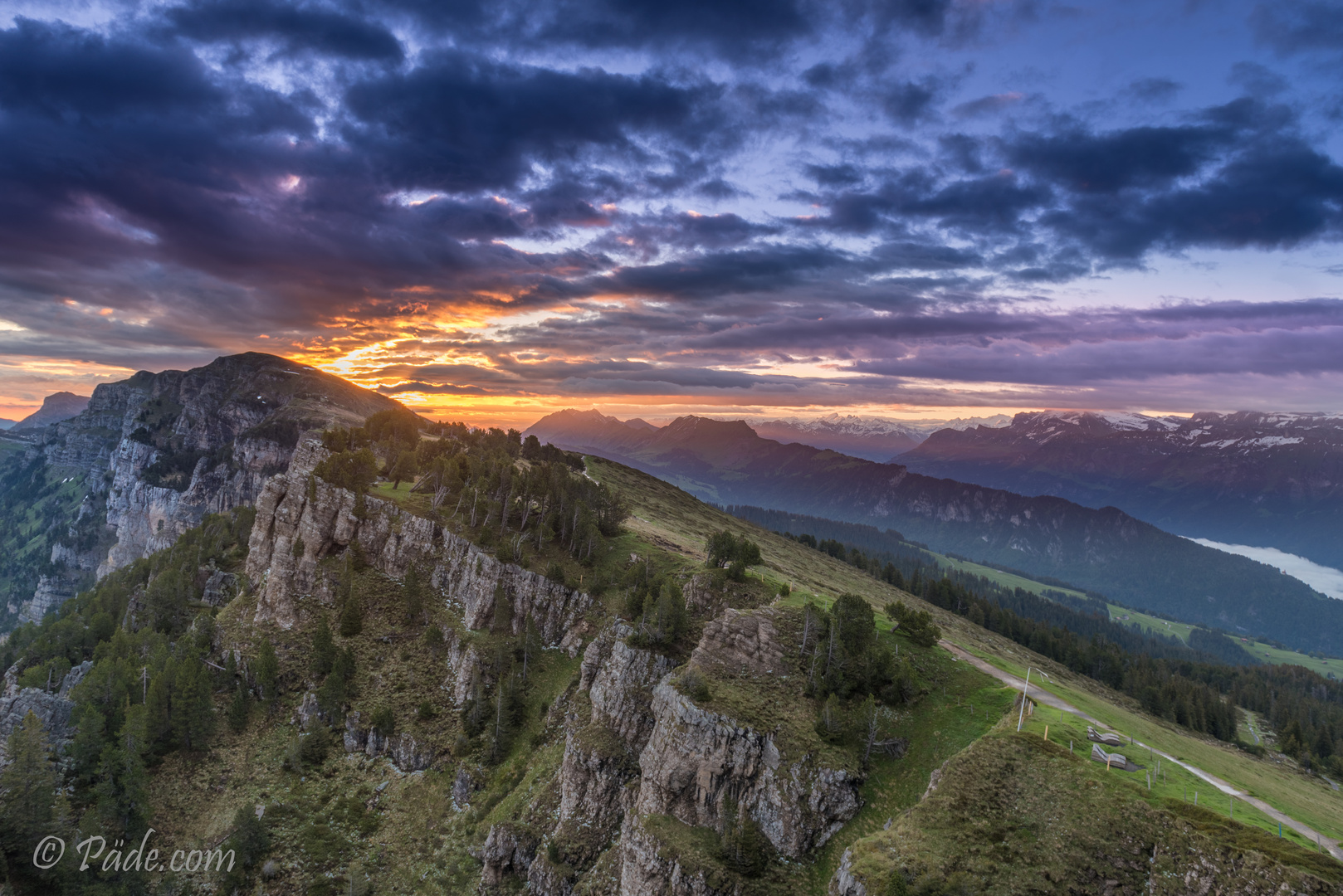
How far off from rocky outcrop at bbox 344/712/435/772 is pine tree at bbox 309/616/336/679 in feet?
29.6

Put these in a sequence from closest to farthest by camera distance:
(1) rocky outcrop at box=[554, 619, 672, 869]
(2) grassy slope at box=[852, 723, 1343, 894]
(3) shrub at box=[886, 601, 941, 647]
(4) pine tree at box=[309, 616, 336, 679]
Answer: (2) grassy slope at box=[852, 723, 1343, 894] < (1) rocky outcrop at box=[554, 619, 672, 869] < (3) shrub at box=[886, 601, 941, 647] < (4) pine tree at box=[309, 616, 336, 679]

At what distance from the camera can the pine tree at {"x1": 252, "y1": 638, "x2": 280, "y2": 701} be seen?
83000 millimetres

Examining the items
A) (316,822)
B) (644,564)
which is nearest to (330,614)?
(316,822)

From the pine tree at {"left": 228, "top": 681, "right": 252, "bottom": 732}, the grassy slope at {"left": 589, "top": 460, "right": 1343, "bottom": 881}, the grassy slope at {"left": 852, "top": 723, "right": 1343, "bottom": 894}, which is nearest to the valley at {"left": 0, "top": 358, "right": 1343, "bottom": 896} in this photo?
the grassy slope at {"left": 852, "top": 723, "right": 1343, "bottom": 894}

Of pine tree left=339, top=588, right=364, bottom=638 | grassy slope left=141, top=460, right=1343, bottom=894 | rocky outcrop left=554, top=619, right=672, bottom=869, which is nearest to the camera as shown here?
grassy slope left=141, top=460, right=1343, bottom=894

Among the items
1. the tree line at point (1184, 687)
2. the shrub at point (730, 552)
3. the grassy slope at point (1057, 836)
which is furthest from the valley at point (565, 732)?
the tree line at point (1184, 687)

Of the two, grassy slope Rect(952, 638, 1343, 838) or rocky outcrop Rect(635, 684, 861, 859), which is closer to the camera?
grassy slope Rect(952, 638, 1343, 838)

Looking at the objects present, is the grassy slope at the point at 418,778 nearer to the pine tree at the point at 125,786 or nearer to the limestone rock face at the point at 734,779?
the limestone rock face at the point at 734,779

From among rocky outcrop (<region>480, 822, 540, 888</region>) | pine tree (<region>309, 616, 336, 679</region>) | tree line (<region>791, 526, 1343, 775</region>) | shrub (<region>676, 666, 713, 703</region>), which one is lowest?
tree line (<region>791, 526, 1343, 775</region>)

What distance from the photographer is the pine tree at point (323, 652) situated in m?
83.9

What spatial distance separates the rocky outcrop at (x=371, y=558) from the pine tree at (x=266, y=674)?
894 centimetres

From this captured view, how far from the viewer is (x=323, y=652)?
84.1 meters

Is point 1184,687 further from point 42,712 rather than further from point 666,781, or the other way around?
point 42,712

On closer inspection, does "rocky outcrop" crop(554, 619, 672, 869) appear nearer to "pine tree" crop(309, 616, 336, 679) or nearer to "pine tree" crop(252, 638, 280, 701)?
"pine tree" crop(309, 616, 336, 679)
